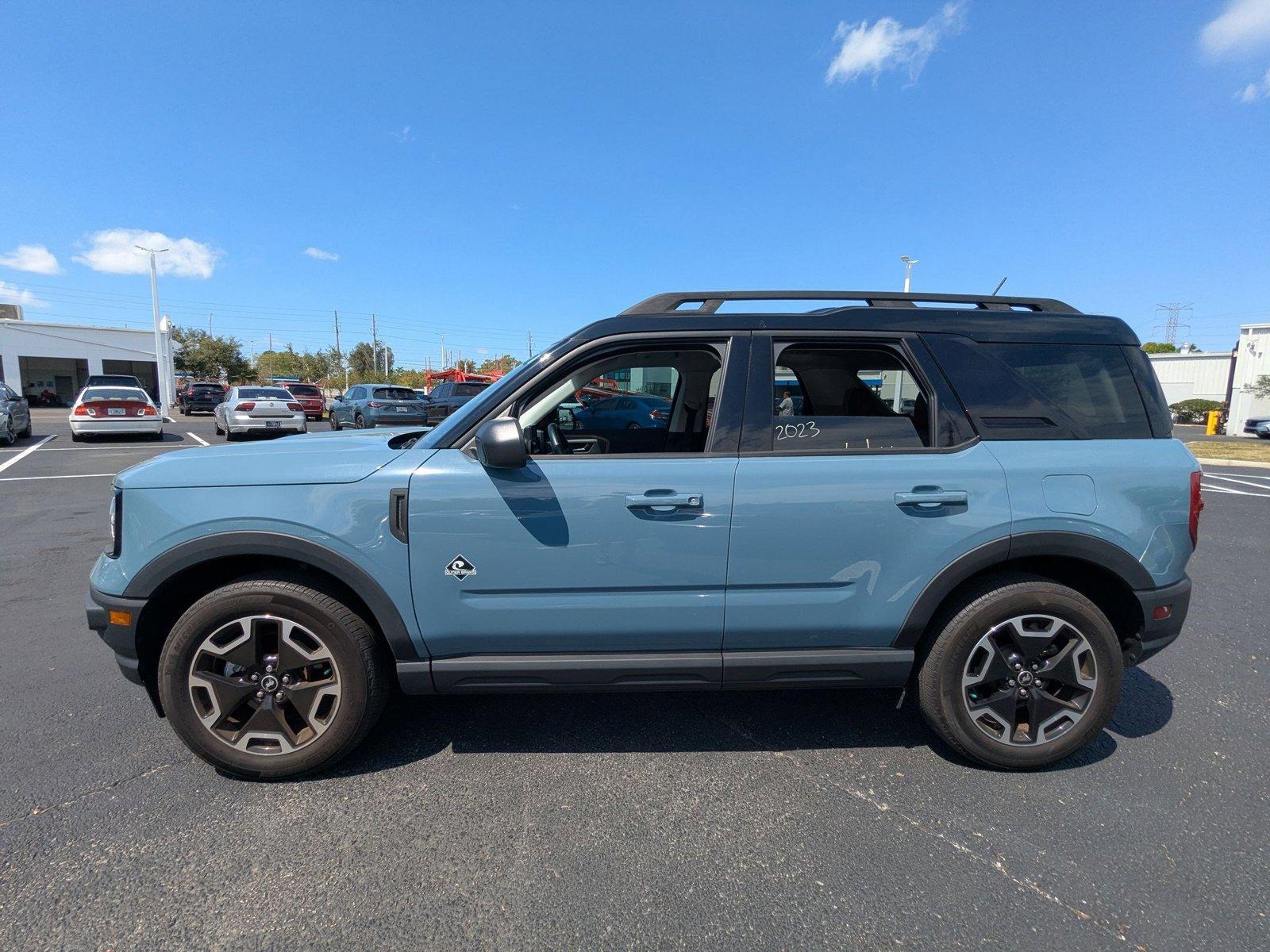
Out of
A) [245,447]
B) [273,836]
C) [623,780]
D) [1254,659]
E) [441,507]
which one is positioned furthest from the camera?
[1254,659]

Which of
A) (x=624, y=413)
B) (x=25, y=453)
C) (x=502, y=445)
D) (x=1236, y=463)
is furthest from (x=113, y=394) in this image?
(x=1236, y=463)

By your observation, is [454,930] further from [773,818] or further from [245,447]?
[245,447]

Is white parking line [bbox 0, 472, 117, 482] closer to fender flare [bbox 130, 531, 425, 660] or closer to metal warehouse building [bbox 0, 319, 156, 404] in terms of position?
fender flare [bbox 130, 531, 425, 660]

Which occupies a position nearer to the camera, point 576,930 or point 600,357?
point 576,930

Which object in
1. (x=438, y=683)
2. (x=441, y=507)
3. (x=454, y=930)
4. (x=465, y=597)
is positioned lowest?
(x=454, y=930)

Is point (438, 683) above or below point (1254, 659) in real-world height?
above

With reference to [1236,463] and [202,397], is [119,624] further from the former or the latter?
[202,397]

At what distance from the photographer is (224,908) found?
80.1 inches

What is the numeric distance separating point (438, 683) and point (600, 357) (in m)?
1.49

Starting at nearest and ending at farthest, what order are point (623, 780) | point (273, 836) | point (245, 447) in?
point (273, 836)
point (623, 780)
point (245, 447)

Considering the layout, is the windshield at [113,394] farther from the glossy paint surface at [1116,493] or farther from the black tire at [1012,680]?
the glossy paint surface at [1116,493]

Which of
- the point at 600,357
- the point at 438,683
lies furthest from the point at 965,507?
the point at 438,683

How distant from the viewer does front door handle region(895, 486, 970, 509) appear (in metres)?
2.59

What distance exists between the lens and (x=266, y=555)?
8.43 feet
